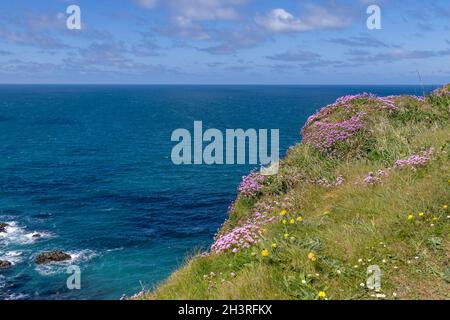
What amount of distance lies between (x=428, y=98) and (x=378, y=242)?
14768 mm

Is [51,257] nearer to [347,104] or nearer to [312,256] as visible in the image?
[347,104]

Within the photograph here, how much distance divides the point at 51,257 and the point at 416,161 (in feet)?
112

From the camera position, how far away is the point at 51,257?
3762cm

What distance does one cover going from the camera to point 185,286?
26.3ft

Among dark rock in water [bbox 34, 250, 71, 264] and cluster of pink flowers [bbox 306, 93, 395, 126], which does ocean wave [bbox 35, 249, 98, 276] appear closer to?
dark rock in water [bbox 34, 250, 71, 264]

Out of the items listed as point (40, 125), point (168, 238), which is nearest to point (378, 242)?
point (168, 238)

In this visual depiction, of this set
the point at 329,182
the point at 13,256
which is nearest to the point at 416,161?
the point at 329,182

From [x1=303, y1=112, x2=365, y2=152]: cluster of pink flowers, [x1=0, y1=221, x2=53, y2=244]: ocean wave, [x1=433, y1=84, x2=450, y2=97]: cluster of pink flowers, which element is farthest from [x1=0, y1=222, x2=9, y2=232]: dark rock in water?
[x1=433, y1=84, x2=450, y2=97]: cluster of pink flowers

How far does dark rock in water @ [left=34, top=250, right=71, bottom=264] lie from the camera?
37312 millimetres

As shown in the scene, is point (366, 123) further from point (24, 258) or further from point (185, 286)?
point (24, 258)

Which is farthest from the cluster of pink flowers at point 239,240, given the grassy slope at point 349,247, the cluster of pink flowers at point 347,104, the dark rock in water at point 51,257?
the dark rock in water at point 51,257

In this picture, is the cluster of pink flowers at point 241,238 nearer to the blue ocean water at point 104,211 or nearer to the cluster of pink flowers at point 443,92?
the blue ocean water at point 104,211

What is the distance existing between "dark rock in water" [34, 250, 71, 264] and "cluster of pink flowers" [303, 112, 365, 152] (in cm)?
2742
